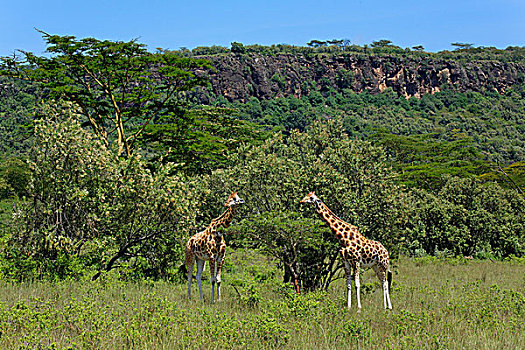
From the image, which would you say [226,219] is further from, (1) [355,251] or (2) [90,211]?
(2) [90,211]

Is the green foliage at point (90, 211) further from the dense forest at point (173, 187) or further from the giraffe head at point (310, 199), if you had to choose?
the giraffe head at point (310, 199)

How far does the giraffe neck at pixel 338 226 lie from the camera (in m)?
9.62

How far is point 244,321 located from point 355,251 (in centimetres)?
305

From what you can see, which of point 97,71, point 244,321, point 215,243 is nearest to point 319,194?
point 215,243

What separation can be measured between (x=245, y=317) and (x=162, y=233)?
15.8 feet

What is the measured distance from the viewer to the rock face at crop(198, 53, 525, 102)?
5162 inches

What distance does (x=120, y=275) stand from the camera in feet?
39.7

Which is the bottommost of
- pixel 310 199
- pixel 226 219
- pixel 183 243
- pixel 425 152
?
pixel 183 243

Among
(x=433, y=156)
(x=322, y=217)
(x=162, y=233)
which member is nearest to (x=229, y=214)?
(x=322, y=217)

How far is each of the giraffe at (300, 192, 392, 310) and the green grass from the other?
0.64 m

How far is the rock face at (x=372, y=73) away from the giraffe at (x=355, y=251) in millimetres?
119382

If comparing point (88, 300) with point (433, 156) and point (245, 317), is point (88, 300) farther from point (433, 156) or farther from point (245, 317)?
point (433, 156)

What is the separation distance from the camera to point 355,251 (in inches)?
374

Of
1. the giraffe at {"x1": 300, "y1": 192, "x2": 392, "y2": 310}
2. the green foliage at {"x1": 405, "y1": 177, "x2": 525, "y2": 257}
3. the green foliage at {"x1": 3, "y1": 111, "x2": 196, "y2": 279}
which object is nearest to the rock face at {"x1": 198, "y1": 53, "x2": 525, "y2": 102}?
the green foliage at {"x1": 405, "y1": 177, "x2": 525, "y2": 257}
